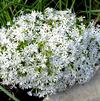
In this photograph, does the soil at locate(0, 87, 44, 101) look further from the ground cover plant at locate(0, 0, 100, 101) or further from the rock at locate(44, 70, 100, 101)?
the rock at locate(44, 70, 100, 101)

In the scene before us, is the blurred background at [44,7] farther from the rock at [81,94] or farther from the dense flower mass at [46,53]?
the rock at [81,94]

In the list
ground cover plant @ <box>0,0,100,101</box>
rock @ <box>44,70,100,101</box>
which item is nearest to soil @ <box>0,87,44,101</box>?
ground cover plant @ <box>0,0,100,101</box>

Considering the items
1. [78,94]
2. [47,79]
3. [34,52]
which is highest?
[34,52]

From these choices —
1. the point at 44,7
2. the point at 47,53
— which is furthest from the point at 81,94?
the point at 44,7

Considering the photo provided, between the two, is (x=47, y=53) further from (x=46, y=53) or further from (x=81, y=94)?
(x=81, y=94)

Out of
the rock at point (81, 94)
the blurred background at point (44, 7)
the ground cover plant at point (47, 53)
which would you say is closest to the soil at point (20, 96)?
the ground cover plant at point (47, 53)

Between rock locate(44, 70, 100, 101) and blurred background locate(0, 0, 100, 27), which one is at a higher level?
blurred background locate(0, 0, 100, 27)

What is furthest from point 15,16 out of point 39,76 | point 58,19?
point 39,76

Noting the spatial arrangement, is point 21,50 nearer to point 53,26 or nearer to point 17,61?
point 17,61
